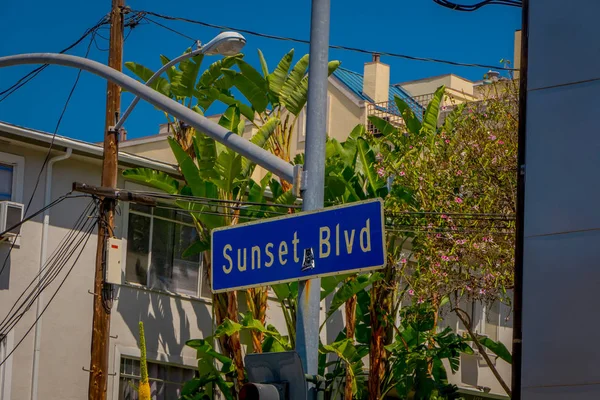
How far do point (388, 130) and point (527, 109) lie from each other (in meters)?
13.4

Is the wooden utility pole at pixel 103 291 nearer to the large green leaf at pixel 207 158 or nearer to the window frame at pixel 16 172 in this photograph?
the large green leaf at pixel 207 158

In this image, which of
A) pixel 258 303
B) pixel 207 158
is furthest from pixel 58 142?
pixel 258 303

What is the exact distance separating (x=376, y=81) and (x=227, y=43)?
26689 mm

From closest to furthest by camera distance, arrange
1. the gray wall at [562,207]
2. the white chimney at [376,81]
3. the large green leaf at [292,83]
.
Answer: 1. the gray wall at [562,207]
2. the large green leaf at [292,83]
3. the white chimney at [376,81]

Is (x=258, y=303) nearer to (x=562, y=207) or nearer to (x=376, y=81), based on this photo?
(x=562, y=207)

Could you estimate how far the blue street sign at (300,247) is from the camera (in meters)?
9.13

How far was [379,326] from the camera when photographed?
2366cm

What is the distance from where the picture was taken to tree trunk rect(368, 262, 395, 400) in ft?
76.8

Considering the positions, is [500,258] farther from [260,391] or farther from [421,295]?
[260,391]

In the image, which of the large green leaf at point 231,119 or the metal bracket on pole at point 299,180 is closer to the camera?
the metal bracket on pole at point 299,180

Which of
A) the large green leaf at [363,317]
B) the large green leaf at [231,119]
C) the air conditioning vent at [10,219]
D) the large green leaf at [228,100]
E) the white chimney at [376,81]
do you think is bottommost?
the large green leaf at [363,317]

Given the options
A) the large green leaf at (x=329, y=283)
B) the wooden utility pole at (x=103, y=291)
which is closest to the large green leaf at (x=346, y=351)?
the large green leaf at (x=329, y=283)

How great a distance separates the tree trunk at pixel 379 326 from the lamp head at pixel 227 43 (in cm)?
965

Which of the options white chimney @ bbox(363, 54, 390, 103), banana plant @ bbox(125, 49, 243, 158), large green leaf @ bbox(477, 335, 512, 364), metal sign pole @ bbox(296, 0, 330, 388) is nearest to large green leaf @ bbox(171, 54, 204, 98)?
banana plant @ bbox(125, 49, 243, 158)
